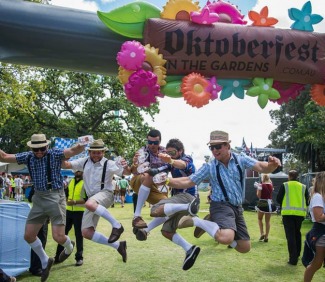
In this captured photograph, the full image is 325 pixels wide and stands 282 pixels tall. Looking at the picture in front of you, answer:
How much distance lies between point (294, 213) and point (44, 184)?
212 inches

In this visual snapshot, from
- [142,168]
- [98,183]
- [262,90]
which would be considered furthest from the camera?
[98,183]

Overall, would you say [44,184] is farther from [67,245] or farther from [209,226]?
[209,226]

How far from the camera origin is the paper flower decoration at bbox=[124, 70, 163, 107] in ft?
17.1

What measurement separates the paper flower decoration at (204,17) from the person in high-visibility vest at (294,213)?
462 centimetres

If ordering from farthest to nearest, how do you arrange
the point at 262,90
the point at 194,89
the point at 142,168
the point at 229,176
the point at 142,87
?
1. the point at 262,90
2. the point at 142,168
3. the point at 194,89
4. the point at 142,87
5. the point at 229,176

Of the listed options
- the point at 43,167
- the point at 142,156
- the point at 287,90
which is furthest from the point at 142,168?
the point at 287,90

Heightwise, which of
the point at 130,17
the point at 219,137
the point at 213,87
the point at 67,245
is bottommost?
the point at 67,245

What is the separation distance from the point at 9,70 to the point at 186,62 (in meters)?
11.0

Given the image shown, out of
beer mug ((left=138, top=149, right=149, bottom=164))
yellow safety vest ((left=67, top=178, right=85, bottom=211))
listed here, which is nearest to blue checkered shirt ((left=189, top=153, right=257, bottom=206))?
beer mug ((left=138, top=149, right=149, bottom=164))

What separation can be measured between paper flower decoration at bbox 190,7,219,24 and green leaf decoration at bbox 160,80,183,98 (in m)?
0.92

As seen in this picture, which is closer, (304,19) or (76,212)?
(304,19)

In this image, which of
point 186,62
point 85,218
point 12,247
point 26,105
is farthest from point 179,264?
point 26,105

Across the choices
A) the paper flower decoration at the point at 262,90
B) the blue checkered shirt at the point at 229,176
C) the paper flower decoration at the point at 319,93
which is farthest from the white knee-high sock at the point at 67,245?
the paper flower decoration at the point at 319,93

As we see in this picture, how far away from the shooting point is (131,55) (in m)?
5.17
